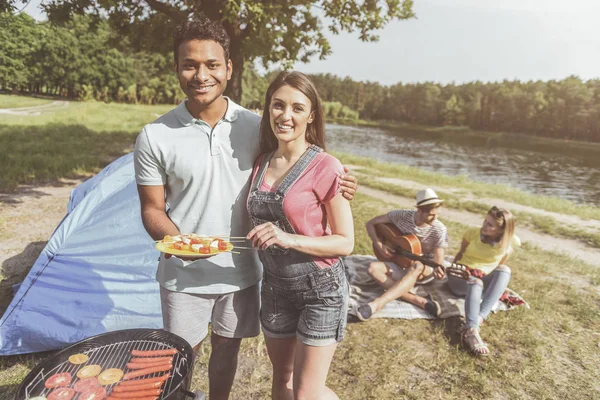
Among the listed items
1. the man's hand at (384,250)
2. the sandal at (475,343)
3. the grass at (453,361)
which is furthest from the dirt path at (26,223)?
the sandal at (475,343)

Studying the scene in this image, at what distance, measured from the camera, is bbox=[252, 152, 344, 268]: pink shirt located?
72.9 inches

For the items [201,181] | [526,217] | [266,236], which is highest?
[201,181]

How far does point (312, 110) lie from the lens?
2039 mm

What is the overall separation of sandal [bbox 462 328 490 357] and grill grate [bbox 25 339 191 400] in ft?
10.1

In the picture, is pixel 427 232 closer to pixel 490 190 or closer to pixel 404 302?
pixel 404 302

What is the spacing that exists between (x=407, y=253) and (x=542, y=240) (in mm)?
5027

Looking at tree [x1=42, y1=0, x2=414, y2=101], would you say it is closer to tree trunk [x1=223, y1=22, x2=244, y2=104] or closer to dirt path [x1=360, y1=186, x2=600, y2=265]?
tree trunk [x1=223, y1=22, x2=244, y2=104]

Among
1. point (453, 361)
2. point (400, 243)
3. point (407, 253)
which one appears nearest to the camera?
point (453, 361)

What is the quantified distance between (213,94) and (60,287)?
2.71 meters

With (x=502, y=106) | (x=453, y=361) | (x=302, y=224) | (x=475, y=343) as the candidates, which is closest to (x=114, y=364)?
(x=302, y=224)

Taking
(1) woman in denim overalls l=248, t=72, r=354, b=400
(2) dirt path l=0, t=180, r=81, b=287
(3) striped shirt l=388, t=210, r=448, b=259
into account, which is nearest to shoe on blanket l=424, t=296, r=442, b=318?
(3) striped shirt l=388, t=210, r=448, b=259

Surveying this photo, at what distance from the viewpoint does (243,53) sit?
9.20 meters

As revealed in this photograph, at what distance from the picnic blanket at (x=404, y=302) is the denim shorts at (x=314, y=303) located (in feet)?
7.72

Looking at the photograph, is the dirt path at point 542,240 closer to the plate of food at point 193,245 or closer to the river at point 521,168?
the plate of food at point 193,245
